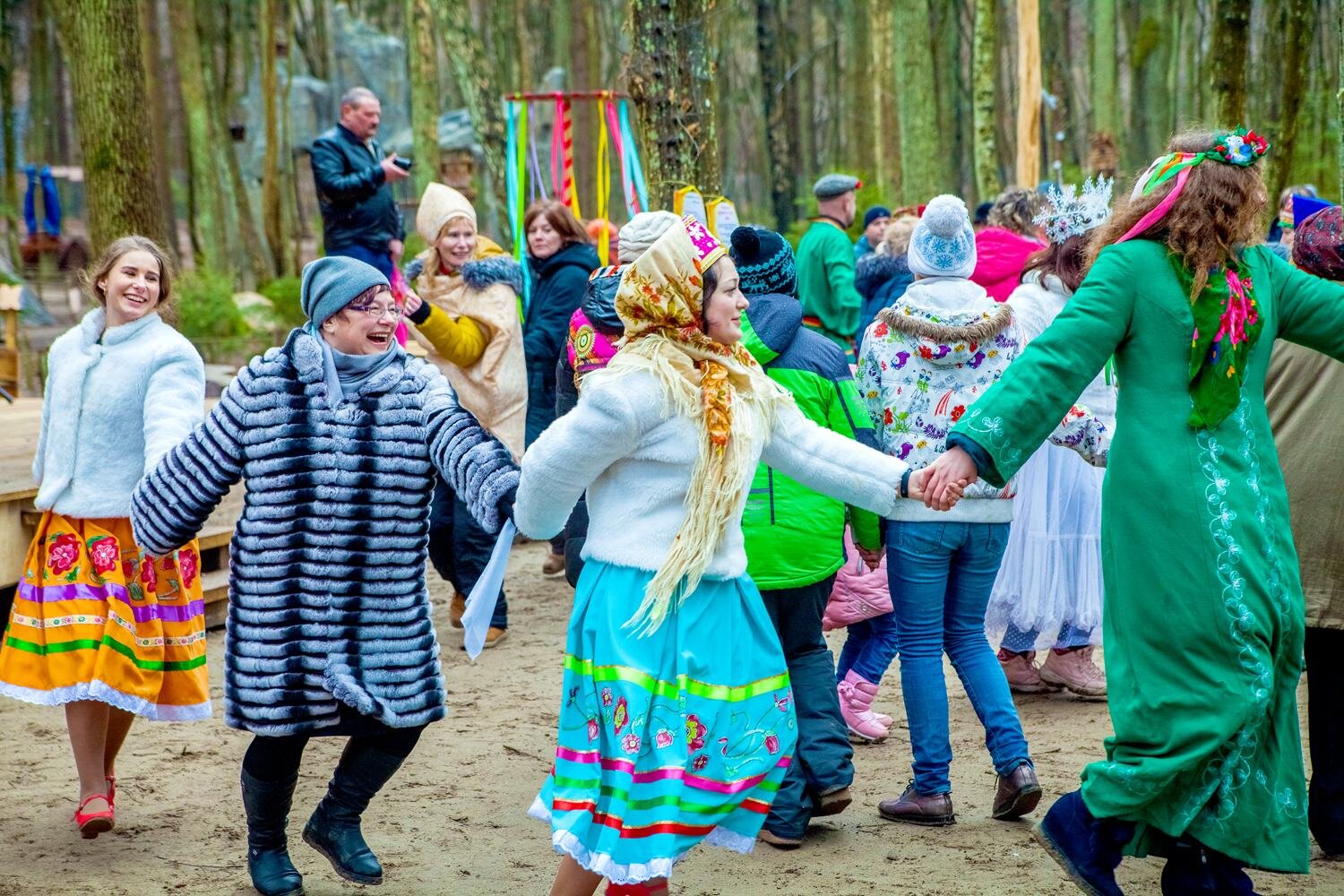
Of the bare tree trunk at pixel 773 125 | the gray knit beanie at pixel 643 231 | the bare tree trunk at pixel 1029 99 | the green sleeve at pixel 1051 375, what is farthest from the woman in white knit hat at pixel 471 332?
the bare tree trunk at pixel 773 125

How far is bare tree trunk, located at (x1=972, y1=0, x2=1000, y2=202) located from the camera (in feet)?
47.7

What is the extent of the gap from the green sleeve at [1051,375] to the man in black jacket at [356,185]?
5.22 m

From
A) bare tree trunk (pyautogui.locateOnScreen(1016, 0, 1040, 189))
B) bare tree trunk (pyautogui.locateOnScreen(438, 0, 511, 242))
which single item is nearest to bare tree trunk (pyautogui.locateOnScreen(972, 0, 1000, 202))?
bare tree trunk (pyautogui.locateOnScreen(1016, 0, 1040, 189))

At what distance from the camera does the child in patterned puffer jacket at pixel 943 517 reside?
443 cm

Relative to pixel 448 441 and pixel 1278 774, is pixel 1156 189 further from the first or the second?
pixel 448 441

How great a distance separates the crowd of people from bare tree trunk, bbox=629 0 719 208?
3179 mm

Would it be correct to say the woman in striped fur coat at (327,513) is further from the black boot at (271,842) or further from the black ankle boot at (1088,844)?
the black ankle boot at (1088,844)

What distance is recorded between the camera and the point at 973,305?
4.57 metres

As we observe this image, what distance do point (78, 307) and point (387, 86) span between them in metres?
22.8

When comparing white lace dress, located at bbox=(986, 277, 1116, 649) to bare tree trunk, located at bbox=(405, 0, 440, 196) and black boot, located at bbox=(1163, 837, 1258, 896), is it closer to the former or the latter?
black boot, located at bbox=(1163, 837, 1258, 896)

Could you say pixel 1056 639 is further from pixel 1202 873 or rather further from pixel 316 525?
pixel 316 525

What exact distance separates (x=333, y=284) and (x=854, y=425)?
1.54 metres

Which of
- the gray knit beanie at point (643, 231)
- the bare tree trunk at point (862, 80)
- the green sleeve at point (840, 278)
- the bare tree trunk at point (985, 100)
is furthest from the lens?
the bare tree trunk at point (862, 80)

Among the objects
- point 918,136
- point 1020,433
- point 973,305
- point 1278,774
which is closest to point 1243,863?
point 1278,774
